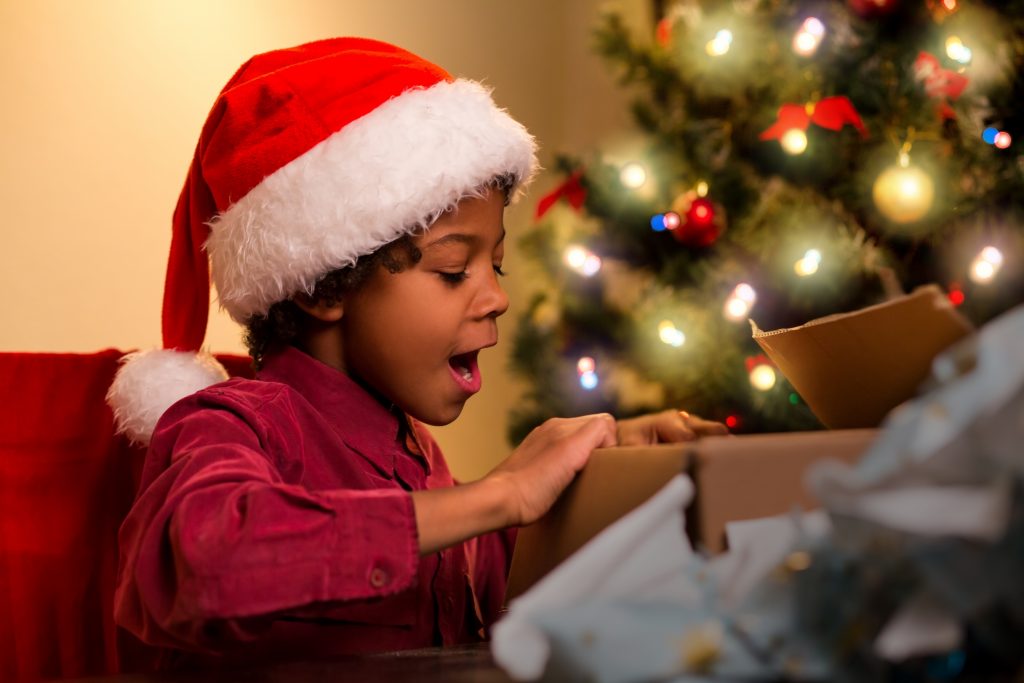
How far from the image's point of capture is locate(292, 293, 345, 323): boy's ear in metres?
1.08

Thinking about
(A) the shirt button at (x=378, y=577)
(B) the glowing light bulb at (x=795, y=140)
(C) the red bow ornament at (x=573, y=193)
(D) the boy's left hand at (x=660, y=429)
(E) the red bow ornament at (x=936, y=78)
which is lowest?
(C) the red bow ornament at (x=573, y=193)

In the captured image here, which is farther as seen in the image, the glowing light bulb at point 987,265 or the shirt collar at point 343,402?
the glowing light bulb at point 987,265

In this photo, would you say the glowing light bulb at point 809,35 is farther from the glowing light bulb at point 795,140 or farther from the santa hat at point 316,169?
the santa hat at point 316,169

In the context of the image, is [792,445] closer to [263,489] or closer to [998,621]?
[998,621]

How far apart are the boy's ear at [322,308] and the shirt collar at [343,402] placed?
0.15 ft

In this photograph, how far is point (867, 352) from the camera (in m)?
0.70

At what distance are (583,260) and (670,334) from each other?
0.26m

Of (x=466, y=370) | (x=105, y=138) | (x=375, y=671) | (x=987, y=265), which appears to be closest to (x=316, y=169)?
(x=466, y=370)

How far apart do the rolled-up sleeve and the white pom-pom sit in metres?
0.30

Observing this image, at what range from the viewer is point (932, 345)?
0.64m

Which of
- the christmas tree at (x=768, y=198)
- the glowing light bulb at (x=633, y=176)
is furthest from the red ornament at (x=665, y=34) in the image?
the glowing light bulb at (x=633, y=176)

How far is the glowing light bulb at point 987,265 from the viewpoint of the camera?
163cm

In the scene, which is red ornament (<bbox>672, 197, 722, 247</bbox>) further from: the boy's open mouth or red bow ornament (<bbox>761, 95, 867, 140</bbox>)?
the boy's open mouth

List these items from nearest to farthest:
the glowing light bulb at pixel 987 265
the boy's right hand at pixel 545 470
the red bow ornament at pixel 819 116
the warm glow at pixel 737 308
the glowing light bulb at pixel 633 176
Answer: the boy's right hand at pixel 545 470 < the glowing light bulb at pixel 987 265 < the red bow ornament at pixel 819 116 < the warm glow at pixel 737 308 < the glowing light bulb at pixel 633 176
